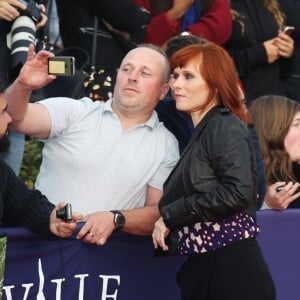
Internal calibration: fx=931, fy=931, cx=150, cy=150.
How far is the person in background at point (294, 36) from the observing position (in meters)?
7.75

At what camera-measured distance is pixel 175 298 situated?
16.6 ft

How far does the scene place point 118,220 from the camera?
4.75 meters

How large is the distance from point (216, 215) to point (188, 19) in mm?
2968

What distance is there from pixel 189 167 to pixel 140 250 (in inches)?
28.6

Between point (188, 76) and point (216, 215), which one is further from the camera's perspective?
point (188, 76)

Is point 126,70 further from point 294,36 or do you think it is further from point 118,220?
point 294,36

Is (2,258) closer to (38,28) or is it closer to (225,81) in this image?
(225,81)

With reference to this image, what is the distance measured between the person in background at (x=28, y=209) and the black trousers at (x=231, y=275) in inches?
25.4

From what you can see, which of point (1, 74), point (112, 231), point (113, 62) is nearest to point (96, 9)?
point (113, 62)

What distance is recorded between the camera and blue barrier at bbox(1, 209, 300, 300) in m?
4.66

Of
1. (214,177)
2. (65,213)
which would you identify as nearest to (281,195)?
(214,177)

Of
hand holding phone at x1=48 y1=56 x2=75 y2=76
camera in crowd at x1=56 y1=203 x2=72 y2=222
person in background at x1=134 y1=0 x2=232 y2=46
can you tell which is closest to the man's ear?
hand holding phone at x1=48 y1=56 x2=75 y2=76

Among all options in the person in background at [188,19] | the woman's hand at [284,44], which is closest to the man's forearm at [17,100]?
the person in background at [188,19]

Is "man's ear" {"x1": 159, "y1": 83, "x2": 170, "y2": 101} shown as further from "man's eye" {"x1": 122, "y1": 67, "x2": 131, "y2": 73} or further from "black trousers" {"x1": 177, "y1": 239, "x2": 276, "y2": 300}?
"black trousers" {"x1": 177, "y1": 239, "x2": 276, "y2": 300}
